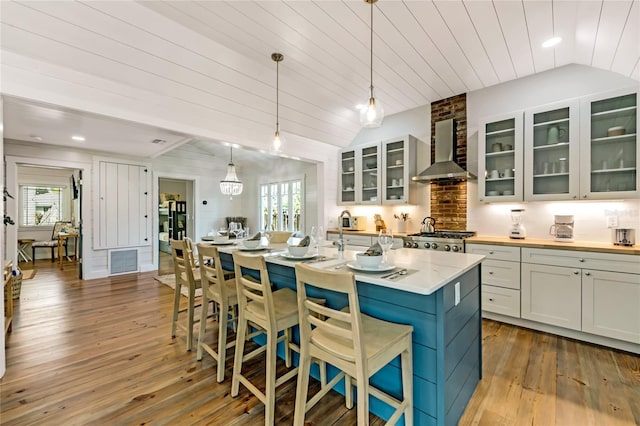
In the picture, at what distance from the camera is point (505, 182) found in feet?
11.7

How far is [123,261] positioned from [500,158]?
23.1 ft

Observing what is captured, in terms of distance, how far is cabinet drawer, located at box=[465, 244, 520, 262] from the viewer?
3154mm

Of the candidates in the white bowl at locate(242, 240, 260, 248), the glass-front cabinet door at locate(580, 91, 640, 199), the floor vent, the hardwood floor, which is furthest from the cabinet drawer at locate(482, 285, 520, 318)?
the floor vent

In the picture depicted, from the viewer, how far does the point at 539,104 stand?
3.48 meters

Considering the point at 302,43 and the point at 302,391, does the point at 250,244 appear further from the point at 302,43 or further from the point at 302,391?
the point at 302,43

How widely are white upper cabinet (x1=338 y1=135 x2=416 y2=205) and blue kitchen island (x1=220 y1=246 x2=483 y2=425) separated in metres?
2.56

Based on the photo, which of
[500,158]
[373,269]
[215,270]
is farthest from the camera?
[500,158]

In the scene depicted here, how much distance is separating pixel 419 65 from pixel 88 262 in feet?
21.8

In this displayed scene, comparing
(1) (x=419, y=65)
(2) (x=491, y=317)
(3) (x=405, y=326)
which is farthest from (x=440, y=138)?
(3) (x=405, y=326)

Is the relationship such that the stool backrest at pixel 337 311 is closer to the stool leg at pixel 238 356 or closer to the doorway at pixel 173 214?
the stool leg at pixel 238 356

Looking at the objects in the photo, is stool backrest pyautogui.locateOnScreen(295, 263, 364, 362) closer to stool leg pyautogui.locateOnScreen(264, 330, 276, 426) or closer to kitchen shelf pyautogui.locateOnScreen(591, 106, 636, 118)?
stool leg pyautogui.locateOnScreen(264, 330, 276, 426)

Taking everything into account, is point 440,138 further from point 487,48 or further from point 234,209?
point 234,209

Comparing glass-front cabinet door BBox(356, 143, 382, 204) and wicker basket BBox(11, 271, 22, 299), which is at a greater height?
glass-front cabinet door BBox(356, 143, 382, 204)

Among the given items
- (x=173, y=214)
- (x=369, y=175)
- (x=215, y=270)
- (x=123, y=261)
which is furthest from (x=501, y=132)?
(x=173, y=214)
